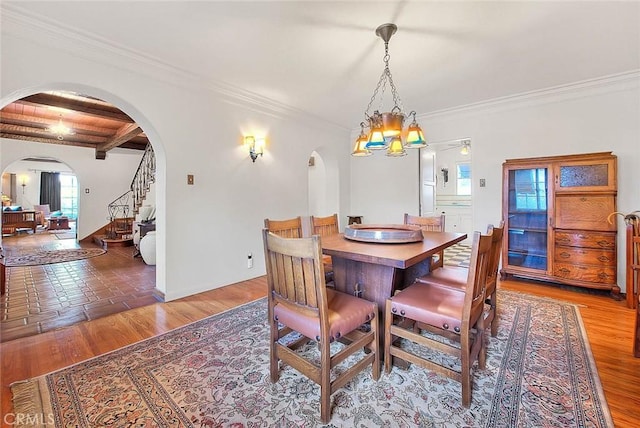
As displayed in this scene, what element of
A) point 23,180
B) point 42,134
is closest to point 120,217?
point 42,134

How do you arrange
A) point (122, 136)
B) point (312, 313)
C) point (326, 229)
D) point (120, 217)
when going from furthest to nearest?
point (120, 217)
point (122, 136)
point (326, 229)
point (312, 313)

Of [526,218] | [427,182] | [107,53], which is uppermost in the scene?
[107,53]

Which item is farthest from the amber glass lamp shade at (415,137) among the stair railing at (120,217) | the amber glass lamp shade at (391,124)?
the stair railing at (120,217)

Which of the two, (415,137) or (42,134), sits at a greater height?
(42,134)

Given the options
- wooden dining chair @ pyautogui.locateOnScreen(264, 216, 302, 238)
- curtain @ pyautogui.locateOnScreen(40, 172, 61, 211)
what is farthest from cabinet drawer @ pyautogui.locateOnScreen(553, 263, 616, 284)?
curtain @ pyautogui.locateOnScreen(40, 172, 61, 211)

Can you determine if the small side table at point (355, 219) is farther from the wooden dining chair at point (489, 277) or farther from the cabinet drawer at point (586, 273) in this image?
the wooden dining chair at point (489, 277)

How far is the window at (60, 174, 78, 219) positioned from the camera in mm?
12461

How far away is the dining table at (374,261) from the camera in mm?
1620

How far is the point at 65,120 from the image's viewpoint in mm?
5332

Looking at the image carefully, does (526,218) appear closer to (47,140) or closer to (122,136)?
(122,136)

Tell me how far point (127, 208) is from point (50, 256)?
3.14 metres

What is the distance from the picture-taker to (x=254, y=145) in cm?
375

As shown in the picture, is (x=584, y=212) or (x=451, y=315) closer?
(x=451, y=315)

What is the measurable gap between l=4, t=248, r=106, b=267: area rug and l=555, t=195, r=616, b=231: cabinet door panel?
7764 mm
